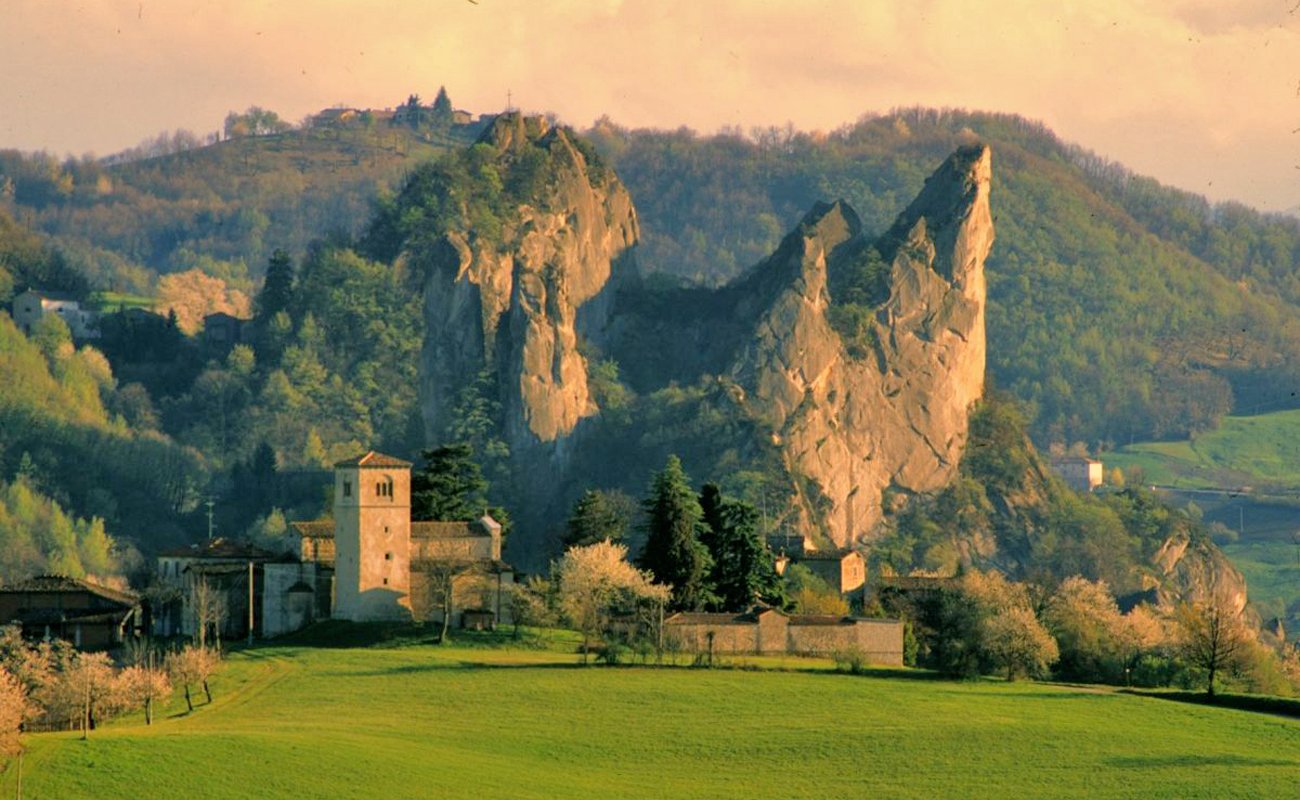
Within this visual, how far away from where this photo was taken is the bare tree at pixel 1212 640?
513 feet

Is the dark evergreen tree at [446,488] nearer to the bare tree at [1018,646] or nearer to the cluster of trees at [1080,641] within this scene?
the cluster of trees at [1080,641]

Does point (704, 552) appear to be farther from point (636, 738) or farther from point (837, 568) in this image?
point (837, 568)

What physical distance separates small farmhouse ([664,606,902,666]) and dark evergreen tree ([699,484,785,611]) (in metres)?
5.36

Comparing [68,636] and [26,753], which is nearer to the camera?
[26,753]

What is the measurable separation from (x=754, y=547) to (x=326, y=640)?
77.7 ft

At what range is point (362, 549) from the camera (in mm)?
159250

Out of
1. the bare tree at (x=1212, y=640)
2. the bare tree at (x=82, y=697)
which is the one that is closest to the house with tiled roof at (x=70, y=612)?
the bare tree at (x=82, y=697)

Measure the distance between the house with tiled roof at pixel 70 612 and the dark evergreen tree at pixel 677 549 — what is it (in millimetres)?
25984

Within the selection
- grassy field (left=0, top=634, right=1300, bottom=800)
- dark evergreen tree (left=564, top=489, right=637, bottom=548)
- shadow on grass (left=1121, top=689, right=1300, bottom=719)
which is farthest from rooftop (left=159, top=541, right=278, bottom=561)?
shadow on grass (left=1121, top=689, right=1300, bottom=719)

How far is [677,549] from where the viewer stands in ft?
527

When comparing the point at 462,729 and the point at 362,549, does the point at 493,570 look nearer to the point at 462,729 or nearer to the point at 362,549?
the point at 362,549

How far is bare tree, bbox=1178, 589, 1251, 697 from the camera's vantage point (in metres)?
156

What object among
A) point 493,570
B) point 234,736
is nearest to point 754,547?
point 493,570

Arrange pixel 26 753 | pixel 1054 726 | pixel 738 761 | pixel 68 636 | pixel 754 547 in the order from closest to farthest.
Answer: pixel 26 753 < pixel 738 761 < pixel 1054 726 < pixel 68 636 < pixel 754 547
